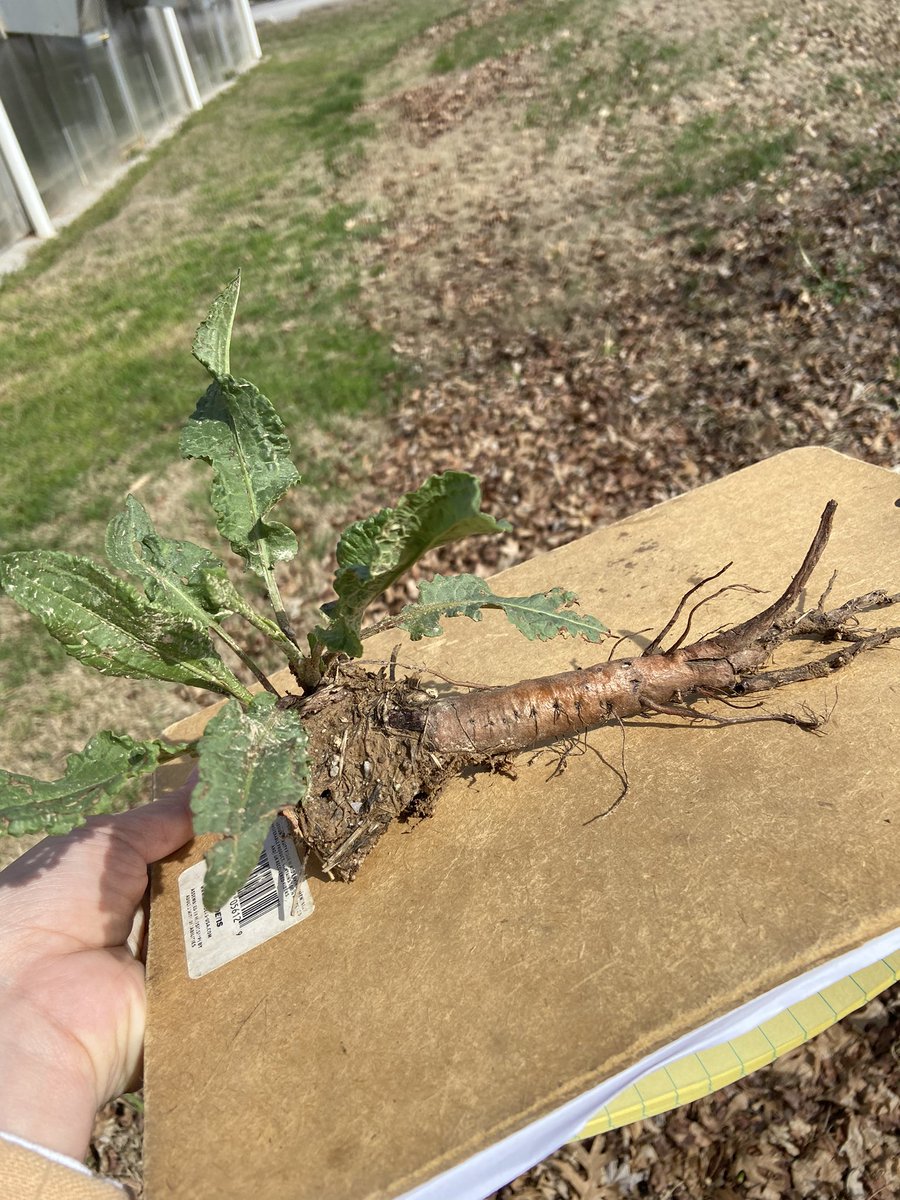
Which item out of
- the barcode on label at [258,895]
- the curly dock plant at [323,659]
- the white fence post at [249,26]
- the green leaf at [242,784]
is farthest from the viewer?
the white fence post at [249,26]

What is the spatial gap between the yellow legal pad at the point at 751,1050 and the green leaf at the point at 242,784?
2.85ft

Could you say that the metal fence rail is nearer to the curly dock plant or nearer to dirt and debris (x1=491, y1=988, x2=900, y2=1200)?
the curly dock plant

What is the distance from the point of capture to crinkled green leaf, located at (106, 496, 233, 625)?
1694 millimetres

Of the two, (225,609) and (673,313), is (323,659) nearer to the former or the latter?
(225,609)

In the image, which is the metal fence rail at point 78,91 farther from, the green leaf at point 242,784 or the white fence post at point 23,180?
the green leaf at point 242,784

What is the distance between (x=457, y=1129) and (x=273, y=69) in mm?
18291

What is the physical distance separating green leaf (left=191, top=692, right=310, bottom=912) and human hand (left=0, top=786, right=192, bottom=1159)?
1.79ft

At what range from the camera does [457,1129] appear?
50.9 inches

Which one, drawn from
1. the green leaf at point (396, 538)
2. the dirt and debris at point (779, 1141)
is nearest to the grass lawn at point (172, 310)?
the green leaf at point (396, 538)

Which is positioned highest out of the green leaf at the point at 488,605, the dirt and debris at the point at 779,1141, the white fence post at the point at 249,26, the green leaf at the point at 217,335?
the white fence post at the point at 249,26

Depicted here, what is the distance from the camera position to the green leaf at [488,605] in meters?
1.66

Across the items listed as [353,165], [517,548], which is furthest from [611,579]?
[353,165]

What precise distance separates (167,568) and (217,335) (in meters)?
0.50

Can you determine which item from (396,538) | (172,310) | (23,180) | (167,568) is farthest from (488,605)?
(23,180)
